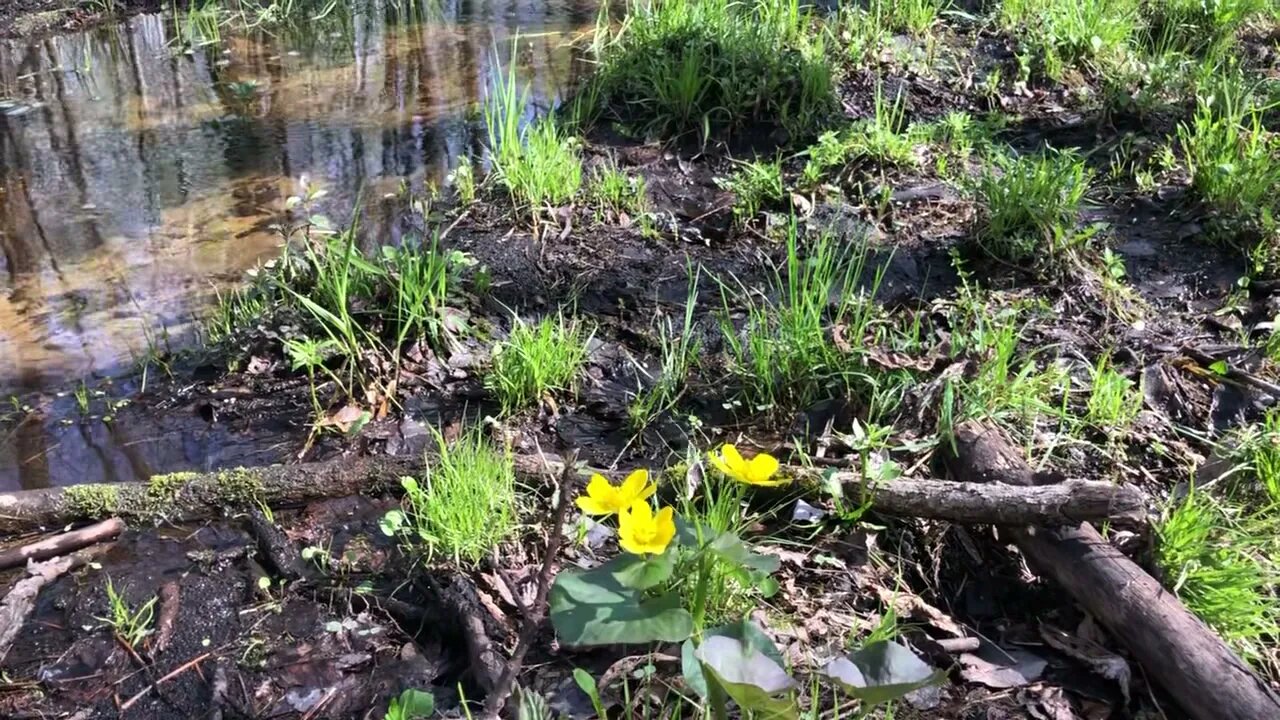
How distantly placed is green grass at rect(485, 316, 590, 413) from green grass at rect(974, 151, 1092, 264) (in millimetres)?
1541

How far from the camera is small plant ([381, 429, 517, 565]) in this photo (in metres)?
2.16

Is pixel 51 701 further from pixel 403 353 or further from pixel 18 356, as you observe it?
pixel 18 356

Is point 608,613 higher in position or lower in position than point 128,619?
higher

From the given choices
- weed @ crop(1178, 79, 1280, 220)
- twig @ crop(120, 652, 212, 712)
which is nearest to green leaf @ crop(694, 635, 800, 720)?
twig @ crop(120, 652, 212, 712)

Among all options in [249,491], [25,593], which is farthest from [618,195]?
[25,593]

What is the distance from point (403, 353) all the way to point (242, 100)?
3457mm

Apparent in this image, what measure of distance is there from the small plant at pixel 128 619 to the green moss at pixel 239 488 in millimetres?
348

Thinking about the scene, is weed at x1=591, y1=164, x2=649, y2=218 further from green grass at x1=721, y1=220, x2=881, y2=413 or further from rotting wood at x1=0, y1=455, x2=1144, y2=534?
rotting wood at x1=0, y1=455, x2=1144, y2=534

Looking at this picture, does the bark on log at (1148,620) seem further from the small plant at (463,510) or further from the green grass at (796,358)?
the small plant at (463,510)

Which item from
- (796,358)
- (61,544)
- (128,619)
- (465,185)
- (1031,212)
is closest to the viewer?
(128,619)

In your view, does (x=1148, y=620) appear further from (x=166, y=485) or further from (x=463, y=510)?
(x=166, y=485)

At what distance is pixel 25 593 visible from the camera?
211cm

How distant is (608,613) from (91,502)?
1612 mm

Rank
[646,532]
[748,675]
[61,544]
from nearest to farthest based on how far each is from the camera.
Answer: [748,675] < [646,532] < [61,544]
